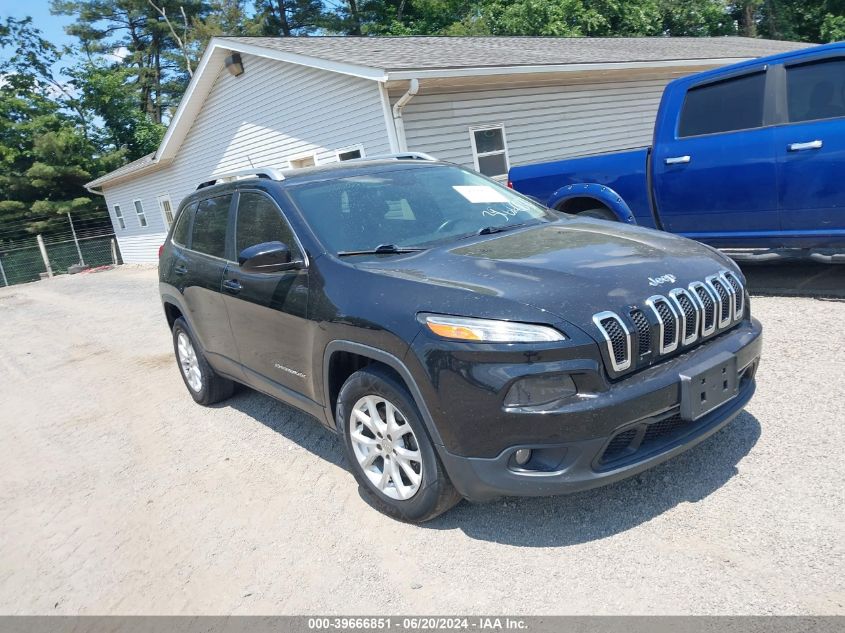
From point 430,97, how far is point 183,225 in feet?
22.3

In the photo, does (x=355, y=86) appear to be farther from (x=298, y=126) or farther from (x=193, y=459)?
(x=193, y=459)

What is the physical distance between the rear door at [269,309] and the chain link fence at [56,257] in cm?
2596

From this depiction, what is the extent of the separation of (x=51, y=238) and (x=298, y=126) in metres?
22.0

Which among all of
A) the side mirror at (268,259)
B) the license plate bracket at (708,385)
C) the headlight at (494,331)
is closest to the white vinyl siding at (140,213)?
the side mirror at (268,259)

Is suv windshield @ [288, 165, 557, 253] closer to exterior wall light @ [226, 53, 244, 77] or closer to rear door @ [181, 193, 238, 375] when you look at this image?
rear door @ [181, 193, 238, 375]

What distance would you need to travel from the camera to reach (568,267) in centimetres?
296

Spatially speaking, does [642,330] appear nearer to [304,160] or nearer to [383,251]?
[383,251]

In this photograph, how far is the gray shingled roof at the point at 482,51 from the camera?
1071 centimetres

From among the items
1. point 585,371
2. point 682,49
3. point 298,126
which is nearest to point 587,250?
point 585,371

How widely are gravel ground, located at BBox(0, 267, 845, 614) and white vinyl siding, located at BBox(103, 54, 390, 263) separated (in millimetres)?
7459

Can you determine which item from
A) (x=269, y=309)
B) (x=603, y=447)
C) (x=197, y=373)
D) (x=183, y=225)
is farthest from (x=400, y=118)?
(x=603, y=447)

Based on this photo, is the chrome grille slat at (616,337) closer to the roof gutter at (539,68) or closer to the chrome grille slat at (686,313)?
the chrome grille slat at (686,313)

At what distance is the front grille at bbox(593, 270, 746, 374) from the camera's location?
262cm

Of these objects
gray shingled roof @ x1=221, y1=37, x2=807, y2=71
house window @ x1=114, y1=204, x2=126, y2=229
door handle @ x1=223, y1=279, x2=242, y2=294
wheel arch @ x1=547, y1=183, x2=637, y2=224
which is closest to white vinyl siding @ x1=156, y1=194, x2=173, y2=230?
house window @ x1=114, y1=204, x2=126, y2=229
